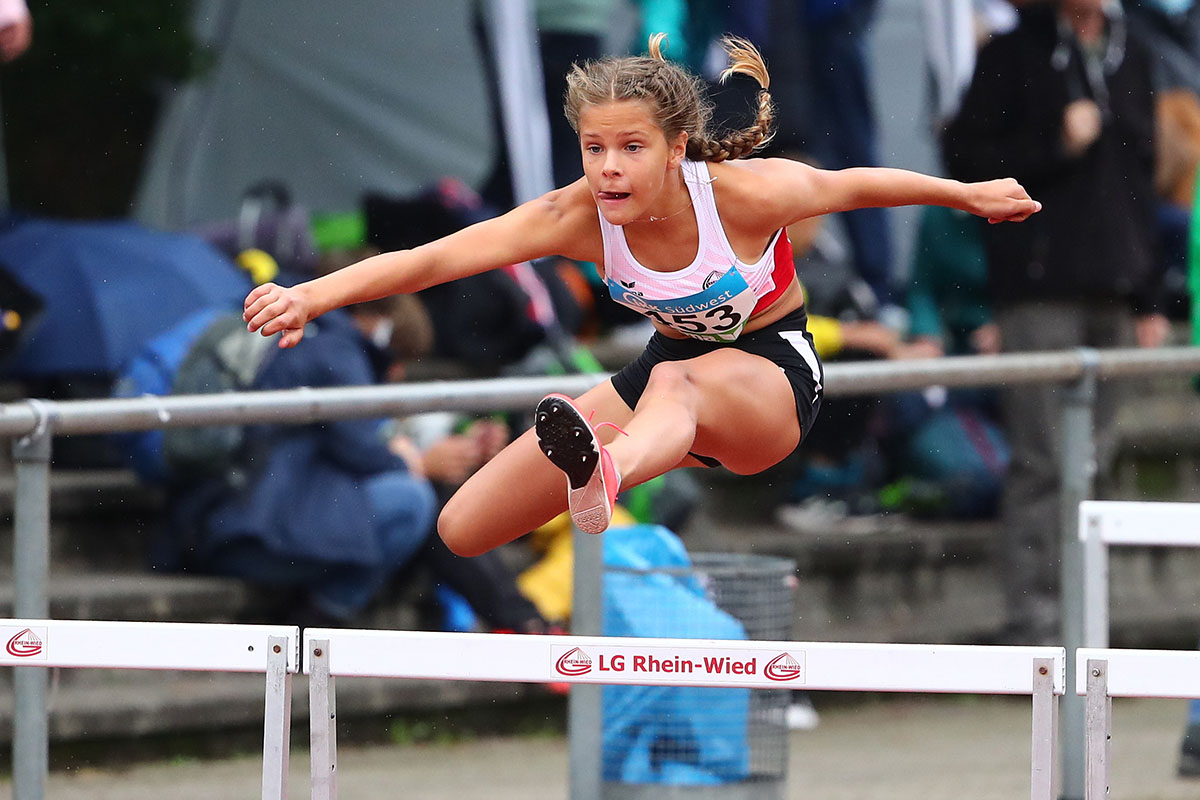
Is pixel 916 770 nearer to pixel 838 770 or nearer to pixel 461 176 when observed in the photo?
pixel 838 770

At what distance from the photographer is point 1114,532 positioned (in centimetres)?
490

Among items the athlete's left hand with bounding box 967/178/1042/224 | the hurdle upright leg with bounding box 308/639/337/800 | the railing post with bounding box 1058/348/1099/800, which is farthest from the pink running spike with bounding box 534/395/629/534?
the railing post with bounding box 1058/348/1099/800

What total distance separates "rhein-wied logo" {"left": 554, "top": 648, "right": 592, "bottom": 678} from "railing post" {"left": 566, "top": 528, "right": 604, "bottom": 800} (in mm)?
1535

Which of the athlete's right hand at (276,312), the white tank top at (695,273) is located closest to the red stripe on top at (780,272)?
the white tank top at (695,273)

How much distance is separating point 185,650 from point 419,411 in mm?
1559

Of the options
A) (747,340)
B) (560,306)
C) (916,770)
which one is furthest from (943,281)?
(747,340)

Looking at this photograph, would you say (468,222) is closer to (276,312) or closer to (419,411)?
(419,411)

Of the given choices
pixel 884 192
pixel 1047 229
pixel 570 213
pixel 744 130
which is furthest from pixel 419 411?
pixel 1047 229

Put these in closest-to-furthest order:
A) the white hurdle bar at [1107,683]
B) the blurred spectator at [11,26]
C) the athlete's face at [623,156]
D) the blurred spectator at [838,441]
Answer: the white hurdle bar at [1107,683], the athlete's face at [623,156], the blurred spectator at [11,26], the blurred spectator at [838,441]

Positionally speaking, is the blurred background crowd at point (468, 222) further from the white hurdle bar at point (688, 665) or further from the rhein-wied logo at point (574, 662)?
the rhein-wied logo at point (574, 662)

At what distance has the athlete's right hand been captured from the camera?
3742 mm

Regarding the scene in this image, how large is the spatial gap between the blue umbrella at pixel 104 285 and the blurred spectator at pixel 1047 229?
9.13 ft

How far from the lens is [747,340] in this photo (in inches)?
173

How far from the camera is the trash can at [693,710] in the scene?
5.25 metres
